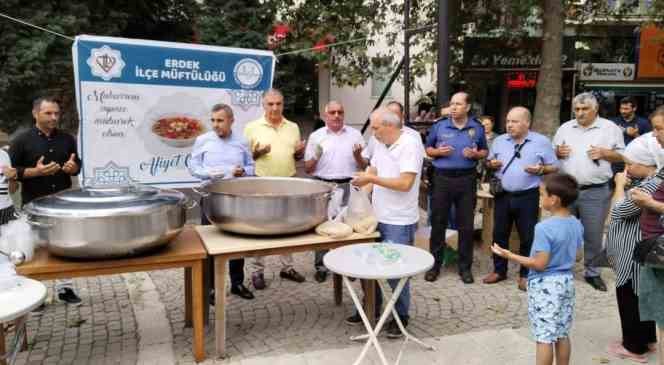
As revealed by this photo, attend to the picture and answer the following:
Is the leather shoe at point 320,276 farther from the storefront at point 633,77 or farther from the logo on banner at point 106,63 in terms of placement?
the storefront at point 633,77

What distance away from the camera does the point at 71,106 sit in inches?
396

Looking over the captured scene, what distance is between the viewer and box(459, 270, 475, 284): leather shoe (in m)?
4.95

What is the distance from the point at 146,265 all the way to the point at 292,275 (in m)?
2.15

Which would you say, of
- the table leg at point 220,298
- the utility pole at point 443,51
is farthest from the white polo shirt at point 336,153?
the table leg at point 220,298

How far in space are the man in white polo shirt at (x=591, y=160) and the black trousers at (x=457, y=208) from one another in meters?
0.85

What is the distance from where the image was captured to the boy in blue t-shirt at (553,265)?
2775 millimetres

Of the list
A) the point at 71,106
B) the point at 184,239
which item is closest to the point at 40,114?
the point at 184,239

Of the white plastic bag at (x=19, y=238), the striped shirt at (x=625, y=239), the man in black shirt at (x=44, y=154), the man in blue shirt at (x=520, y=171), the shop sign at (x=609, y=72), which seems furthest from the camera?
the shop sign at (x=609, y=72)

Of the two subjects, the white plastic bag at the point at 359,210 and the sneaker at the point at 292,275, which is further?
the sneaker at the point at 292,275

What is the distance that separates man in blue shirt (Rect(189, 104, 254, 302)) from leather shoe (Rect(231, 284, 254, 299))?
27cm

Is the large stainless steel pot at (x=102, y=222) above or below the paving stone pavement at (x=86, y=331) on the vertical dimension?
above

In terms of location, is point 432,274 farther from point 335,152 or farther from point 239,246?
point 239,246

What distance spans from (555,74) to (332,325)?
6792 mm

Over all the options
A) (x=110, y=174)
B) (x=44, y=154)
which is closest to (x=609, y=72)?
(x=110, y=174)
